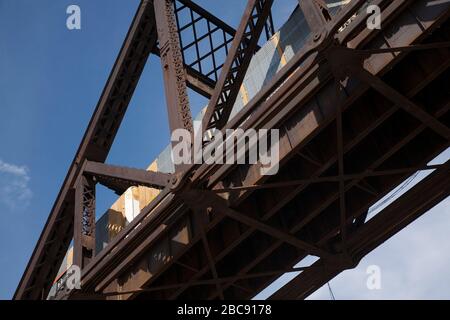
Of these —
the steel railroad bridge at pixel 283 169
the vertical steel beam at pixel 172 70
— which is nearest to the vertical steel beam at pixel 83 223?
the steel railroad bridge at pixel 283 169

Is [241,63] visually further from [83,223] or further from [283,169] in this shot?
[83,223]

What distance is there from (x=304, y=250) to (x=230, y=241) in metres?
2.02

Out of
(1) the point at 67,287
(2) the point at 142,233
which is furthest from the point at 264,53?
(1) the point at 67,287

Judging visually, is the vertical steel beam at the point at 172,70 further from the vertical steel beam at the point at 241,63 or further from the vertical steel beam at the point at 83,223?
the vertical steel beam at the point at 83,223

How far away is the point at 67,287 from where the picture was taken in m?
13.8

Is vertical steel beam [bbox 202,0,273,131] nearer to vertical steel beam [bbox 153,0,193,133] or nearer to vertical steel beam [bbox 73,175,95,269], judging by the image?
vertical steel beam [bbox 153,0,193,133]

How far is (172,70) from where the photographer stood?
12.5 m

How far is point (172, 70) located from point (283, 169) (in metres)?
3.39

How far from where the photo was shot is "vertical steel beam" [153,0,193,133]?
11.8 metres

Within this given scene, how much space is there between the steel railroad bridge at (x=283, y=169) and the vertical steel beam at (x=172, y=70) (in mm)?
34

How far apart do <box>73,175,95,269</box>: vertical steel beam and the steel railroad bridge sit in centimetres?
4

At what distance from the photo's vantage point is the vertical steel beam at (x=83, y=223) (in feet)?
46.6

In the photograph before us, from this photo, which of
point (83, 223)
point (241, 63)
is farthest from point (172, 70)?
point (83, 223)

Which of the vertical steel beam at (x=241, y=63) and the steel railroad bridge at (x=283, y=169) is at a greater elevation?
the vertical steel beam at (x=241, y=63)
